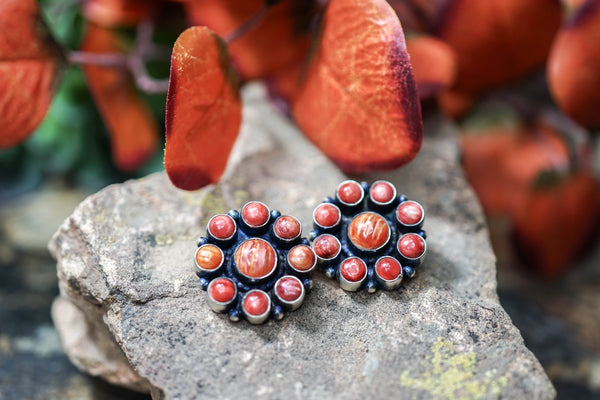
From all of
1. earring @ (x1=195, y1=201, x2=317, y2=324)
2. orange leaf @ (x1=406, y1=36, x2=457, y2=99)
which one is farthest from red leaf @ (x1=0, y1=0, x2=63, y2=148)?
orange leaf @ (x1=406, y1=36, x2=457, y2=99)

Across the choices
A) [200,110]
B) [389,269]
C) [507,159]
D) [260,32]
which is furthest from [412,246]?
[507,159]

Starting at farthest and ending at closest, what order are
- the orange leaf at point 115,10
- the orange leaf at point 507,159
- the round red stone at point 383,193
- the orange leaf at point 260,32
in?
the orange leaf at point 507,159
the orange leaf at point 115,10
the orange leaf at point 260,32
the round red stone at point 383,193

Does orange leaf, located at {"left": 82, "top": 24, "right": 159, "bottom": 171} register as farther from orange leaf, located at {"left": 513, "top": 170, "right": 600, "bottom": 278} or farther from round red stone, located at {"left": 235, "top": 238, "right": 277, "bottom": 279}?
orange leaf, located at {"left": 513, "top": 170, "right": 600, "bottom": 278}

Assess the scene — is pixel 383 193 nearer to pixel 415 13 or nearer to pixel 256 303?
pixel 256 303

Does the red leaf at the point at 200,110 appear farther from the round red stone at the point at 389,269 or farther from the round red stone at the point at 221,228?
the round red stone at the point at 389,269

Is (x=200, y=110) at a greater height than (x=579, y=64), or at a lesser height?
greater

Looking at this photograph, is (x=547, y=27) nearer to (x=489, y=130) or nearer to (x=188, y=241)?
(x=489, y=130)

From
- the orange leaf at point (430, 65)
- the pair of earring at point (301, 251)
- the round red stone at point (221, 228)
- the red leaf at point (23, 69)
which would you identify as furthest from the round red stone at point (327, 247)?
the red leaf at point (23, 69)
